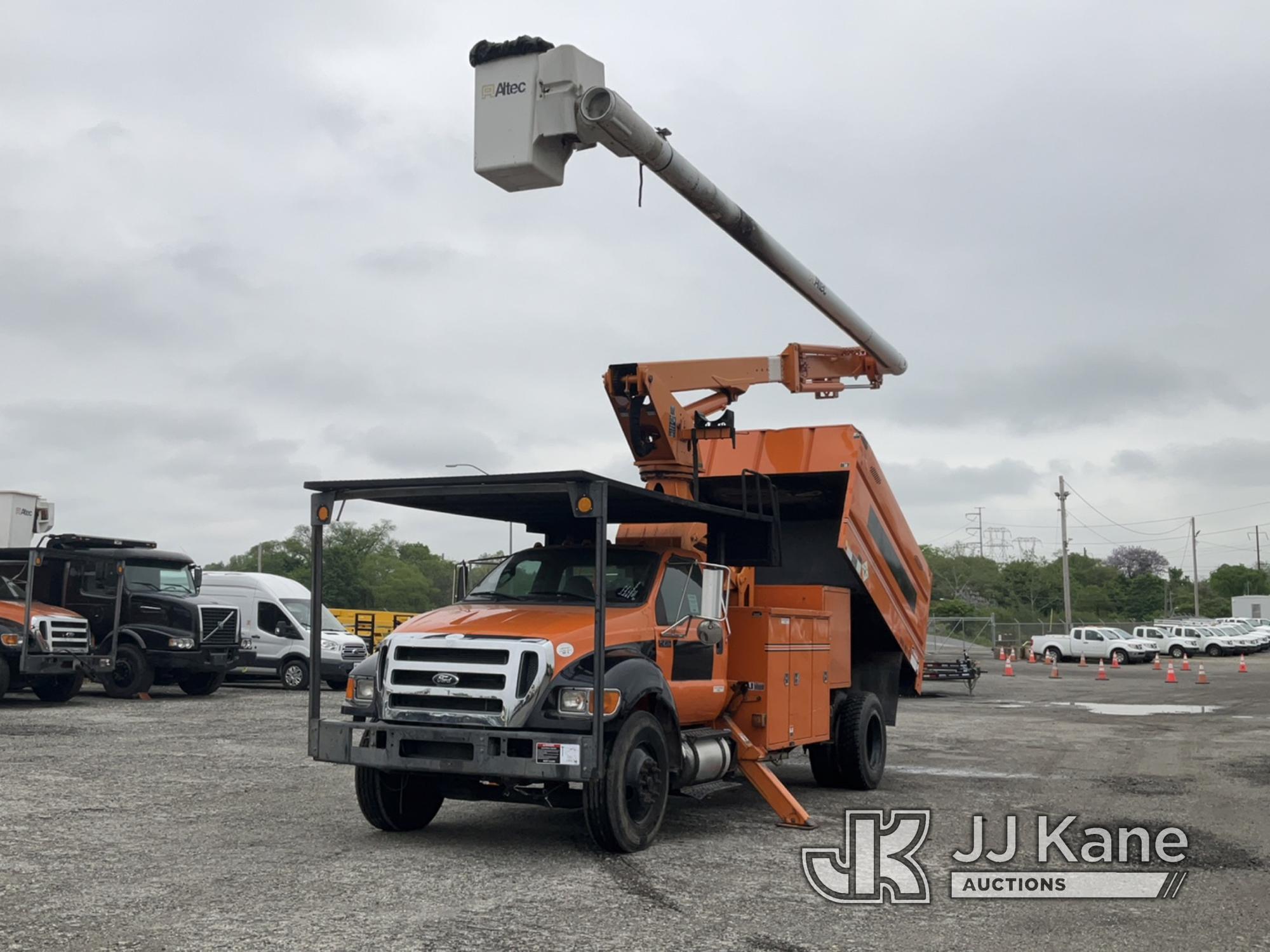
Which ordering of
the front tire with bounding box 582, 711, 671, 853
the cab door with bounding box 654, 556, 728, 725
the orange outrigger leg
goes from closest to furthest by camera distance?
the front tire with bounding box 582, 711, 671, 853
the cab door with bounding box 654, 556, 728, 725
the orange outrigger leg

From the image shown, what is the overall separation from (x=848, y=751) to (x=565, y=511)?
3.98 metres

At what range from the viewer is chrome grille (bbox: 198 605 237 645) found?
22.3 metres

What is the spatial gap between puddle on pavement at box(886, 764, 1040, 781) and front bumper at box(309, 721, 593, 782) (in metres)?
6.29

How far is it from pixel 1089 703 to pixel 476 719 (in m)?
19.7

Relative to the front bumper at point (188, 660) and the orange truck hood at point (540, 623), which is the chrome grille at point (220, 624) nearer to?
the front bumper at point (188, 660)

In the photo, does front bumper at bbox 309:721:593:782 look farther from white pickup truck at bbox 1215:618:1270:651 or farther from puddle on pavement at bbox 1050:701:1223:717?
white pickup truck at bbox 1215:618:1270:651

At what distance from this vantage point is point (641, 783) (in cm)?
826

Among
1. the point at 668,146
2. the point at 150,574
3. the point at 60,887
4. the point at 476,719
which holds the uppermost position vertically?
the point at 668,146

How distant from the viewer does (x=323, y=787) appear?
11086mm

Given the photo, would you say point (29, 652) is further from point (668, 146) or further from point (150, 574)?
point (668, 146)

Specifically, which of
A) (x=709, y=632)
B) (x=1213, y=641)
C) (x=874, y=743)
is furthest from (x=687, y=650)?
(x=1213, y=641)

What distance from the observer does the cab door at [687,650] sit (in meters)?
9.10

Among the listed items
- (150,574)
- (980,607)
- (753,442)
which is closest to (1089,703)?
(753,442)

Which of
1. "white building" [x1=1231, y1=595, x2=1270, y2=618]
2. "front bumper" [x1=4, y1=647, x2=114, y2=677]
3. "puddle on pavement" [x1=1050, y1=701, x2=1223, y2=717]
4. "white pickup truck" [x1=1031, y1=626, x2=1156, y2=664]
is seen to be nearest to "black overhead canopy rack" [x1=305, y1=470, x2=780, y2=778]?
"front bumper" [x1=4, y1=647, x2=114, y2=677]
